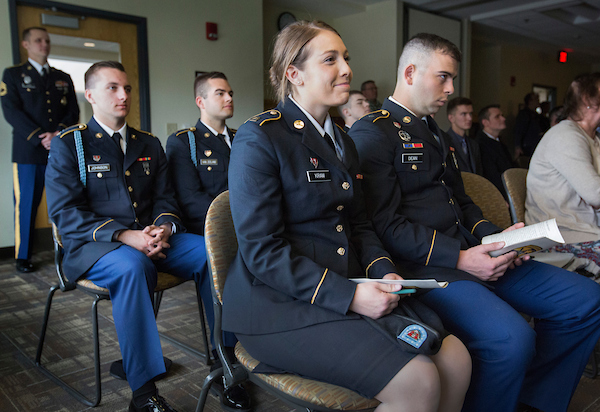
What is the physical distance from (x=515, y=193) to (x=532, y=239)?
969mm

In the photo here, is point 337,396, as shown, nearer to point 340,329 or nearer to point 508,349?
point 340,329

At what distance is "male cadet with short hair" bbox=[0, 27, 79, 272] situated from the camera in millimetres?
3785

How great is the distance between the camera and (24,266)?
3719mm

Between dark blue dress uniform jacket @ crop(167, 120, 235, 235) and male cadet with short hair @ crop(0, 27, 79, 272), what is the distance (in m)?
1.90

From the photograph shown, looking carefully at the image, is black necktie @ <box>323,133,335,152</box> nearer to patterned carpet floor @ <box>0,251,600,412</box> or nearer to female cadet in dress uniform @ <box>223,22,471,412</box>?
female cadet in dress uniform @ <box>223,22,471,412</box>

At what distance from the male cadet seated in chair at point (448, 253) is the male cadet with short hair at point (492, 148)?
9.13 feet

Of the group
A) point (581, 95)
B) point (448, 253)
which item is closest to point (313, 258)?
point (448, 253)

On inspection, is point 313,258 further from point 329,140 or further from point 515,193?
point 515,193

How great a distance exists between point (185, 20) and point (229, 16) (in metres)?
0.54

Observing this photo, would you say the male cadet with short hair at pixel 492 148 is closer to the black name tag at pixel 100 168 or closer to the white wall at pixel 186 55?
the white wall at pixel 186 55

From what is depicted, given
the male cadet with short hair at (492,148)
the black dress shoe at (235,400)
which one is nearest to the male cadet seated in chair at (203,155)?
the black dress shoe at (235,400)

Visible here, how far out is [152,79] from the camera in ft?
15.4

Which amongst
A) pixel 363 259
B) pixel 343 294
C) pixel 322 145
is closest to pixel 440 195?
pixel 363 259

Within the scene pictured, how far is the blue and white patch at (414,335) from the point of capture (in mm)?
997
